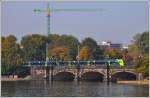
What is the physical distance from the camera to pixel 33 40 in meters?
33.2

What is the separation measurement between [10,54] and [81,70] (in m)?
3.71

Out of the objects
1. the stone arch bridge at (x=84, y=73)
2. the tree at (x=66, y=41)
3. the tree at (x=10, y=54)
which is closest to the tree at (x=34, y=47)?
the stone arch bridge at (x=84, y=73)

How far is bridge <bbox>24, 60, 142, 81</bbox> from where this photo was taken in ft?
97.3

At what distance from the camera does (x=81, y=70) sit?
30.8 meters

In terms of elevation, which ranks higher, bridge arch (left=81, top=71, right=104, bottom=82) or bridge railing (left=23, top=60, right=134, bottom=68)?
bridge railing (left=23, top=60, right=134, bottom=68)

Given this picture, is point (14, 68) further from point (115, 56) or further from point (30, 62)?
point (115, 56)

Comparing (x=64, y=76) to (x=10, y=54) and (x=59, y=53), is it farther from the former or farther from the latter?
(x=10, y=54)

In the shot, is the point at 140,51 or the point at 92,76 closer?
the point at 140,51

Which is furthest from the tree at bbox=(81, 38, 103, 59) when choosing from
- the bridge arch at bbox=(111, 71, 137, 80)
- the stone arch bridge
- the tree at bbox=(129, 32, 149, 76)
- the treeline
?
the tree at bbox=(129, 32, 149, 76)

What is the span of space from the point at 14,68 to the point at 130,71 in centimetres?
631

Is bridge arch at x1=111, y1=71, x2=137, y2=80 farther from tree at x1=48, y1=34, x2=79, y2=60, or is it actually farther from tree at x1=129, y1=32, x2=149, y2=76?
tree at x1=48, y1=34, x2=79, y2=60

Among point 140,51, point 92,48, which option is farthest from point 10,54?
point 140,51

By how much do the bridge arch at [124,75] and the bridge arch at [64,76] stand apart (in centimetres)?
246

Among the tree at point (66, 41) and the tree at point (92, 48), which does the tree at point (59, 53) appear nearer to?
the tree at point (66, 41)
